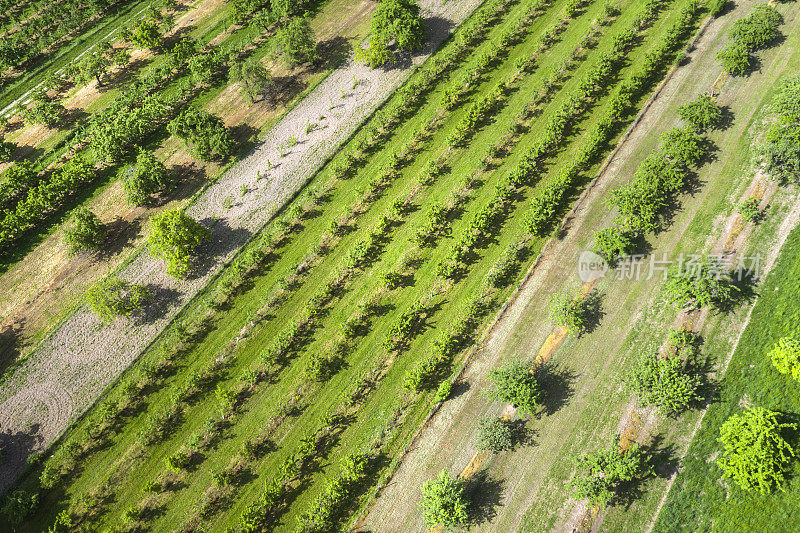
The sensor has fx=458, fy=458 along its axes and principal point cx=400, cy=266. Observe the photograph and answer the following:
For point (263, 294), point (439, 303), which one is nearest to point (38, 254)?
point (263, 294)

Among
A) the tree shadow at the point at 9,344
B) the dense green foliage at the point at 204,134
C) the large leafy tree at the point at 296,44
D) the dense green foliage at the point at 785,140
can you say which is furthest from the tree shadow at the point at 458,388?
the large leafy tree at the point at 296,44

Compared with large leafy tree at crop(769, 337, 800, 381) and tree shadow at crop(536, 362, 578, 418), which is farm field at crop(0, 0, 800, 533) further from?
large leafy tree at crop(769, 337, 800, 381)

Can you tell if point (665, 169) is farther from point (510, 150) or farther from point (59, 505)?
point (59, 505)

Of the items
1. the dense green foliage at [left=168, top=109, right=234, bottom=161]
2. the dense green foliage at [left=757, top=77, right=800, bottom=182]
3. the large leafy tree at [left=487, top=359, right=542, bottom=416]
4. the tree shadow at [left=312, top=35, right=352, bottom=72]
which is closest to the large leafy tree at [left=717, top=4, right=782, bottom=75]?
the dense green foliage at [left=757, top=77, right=800, bottom=182]

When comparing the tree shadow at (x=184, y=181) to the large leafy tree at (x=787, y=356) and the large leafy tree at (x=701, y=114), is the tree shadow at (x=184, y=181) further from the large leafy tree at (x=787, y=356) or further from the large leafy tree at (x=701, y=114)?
the large leafy tree at (x=787, y=356)

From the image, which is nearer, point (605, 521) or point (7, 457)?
point (605, 521)

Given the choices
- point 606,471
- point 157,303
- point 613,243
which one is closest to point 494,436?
point 606,471
